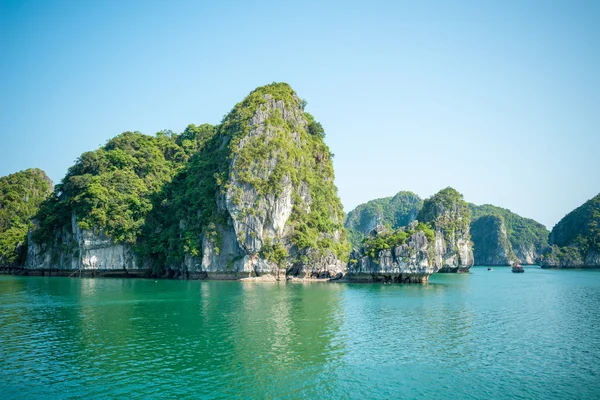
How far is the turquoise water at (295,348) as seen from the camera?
18.2 m

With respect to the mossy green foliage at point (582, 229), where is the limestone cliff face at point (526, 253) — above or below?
below

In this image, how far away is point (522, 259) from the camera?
174375mm

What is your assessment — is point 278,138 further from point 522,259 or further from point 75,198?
point 522,259

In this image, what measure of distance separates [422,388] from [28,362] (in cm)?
1696

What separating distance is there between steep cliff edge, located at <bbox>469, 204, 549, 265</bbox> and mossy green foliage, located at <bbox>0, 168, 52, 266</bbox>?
137 metres

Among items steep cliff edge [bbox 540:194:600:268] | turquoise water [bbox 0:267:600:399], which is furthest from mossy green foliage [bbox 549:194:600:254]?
turquoise water [bbox 0:267:600:399]

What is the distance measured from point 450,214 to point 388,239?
5285 centimetres

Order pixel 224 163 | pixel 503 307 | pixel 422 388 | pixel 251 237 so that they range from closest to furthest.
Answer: pixel 422 388, pixel 503 307, pixel 251 237, pixel 224 163

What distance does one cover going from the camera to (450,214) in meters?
105

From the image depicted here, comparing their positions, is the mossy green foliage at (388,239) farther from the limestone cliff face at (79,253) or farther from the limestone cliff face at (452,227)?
the limestone cliff face at (452,227)

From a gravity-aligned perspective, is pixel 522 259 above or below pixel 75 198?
below

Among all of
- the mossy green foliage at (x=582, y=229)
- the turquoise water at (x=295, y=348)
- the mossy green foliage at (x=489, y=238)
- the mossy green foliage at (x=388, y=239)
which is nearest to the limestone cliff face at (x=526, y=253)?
the mossy green foliage at (x=489, y=238)

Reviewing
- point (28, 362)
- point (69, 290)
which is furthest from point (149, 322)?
point (69, 290)

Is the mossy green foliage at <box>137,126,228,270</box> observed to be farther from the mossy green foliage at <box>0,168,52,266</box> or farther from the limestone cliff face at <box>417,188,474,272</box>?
the limestone cliff face at <box>417,188,474,272</box>
